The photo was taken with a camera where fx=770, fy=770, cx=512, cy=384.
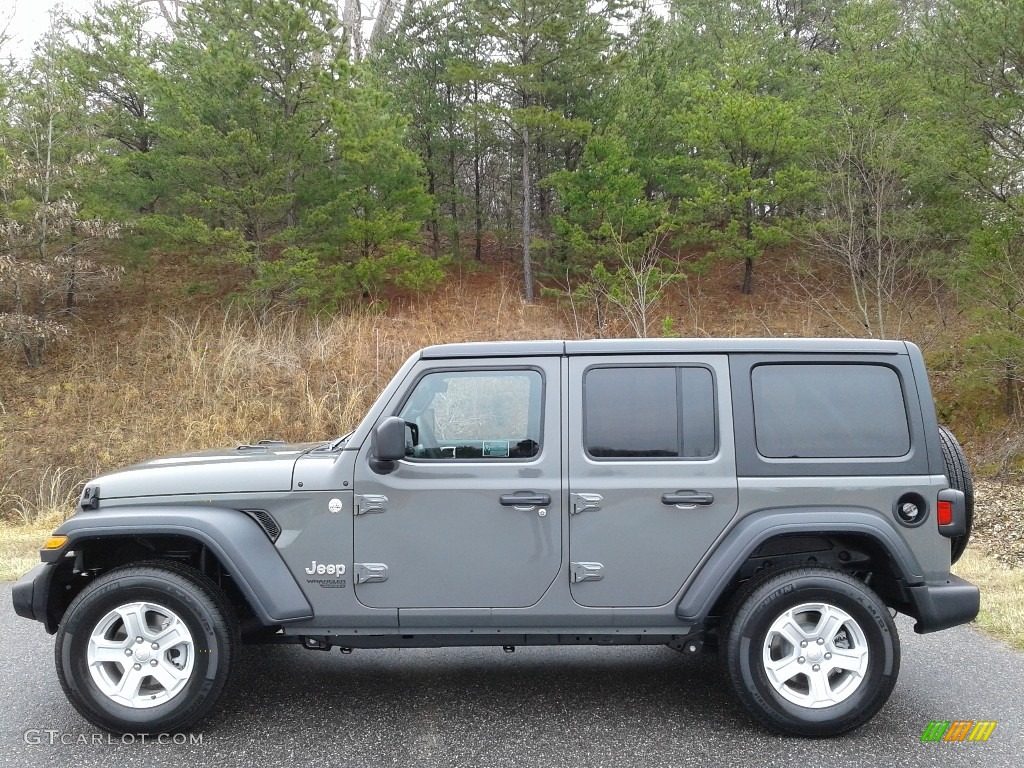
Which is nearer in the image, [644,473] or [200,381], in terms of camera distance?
[644,473]

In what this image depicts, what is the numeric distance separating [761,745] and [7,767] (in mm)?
3389

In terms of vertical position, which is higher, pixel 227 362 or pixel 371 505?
pixel 227 362

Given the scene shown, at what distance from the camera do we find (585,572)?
3799 mm

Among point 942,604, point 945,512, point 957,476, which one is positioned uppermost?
point 957,476

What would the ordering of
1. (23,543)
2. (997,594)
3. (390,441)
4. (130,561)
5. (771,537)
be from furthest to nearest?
(23,543) → (997,594) → (130,561) → (771,537) → (390,441)

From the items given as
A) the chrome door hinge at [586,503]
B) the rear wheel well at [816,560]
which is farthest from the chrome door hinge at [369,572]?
the rear wheel well at [816,560]

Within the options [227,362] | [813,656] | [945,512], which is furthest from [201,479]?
[227,362]

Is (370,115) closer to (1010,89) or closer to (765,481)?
(1010,89)

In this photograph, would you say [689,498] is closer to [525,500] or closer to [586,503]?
[586,503]

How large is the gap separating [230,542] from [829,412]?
120 inches

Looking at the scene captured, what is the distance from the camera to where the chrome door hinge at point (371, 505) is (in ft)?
12.5

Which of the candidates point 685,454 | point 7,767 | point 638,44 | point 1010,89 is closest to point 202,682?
point 7,767

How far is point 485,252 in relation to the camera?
23328 mm

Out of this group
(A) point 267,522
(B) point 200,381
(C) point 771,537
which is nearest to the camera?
(C) point 771,537
